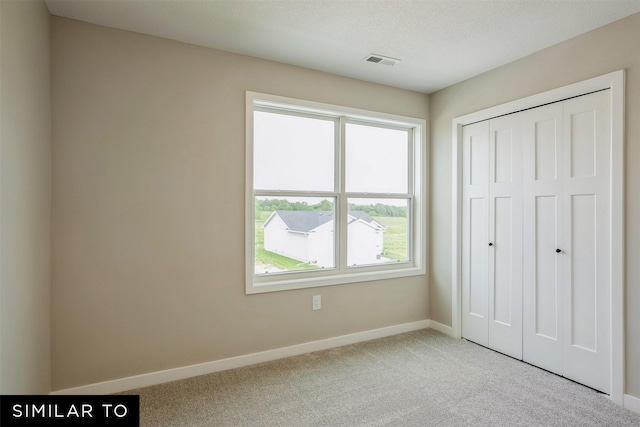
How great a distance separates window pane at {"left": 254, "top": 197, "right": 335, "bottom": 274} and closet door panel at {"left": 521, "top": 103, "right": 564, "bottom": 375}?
1.71 metres

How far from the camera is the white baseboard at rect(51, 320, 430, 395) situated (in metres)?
2.44

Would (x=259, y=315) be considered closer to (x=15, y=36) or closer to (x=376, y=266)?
(x=376, y=266)

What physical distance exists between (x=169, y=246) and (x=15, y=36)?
4.88 ft

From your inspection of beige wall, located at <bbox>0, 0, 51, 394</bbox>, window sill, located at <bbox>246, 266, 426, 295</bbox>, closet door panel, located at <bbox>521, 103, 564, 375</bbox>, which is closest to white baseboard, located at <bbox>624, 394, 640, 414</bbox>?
closet door panel, located at <bbox>521, 103, 564, 375</bbox>

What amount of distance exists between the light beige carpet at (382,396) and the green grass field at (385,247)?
0.80 m

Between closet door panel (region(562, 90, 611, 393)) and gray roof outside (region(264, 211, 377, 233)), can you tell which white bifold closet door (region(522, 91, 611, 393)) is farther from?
gray roof outside (region(264, 211, 377, 233))

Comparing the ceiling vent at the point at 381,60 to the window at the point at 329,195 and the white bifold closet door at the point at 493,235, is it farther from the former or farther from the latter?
the white bifold closet door at the point at 493,235

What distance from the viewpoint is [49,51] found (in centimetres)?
227

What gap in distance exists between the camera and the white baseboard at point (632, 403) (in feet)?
7.32

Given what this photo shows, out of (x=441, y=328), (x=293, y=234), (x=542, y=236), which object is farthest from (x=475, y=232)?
(x=293, y=234)

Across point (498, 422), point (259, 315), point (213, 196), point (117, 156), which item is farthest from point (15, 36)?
point (498, 422)

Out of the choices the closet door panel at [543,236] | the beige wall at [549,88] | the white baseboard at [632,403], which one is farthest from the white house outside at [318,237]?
the white baseboard at [632,403]

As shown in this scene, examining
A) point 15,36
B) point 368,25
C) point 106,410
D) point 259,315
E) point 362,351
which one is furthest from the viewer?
point 362,351

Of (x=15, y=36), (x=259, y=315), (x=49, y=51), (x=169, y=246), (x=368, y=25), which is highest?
(x=368, y=25)
